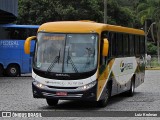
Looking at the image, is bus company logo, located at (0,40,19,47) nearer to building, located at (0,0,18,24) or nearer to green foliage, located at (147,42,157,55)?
building, located at (0,0,18,24)

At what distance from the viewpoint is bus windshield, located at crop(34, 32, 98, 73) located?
1542 cm

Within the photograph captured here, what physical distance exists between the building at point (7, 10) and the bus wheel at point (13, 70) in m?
3.86

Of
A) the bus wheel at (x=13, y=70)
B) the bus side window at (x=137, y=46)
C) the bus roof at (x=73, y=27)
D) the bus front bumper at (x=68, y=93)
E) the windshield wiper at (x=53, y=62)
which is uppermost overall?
the bus roof at (x=73, y=27)

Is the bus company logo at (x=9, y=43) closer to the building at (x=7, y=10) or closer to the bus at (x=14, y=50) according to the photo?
the bus at (x=14, y=50)

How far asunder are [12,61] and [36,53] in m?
20.8

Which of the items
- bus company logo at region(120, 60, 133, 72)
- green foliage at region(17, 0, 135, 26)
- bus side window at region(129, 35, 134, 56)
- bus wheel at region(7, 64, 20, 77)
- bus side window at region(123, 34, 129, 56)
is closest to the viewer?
bus company logo at region(120, 60, 133, 72)

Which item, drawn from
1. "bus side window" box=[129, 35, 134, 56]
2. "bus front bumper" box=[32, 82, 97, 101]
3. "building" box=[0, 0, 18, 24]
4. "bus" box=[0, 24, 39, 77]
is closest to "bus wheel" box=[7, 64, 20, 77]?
"bus" box=[0, 24, 39, 77]

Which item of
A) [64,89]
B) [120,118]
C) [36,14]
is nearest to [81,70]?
[64,89]

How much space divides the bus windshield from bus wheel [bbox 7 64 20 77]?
2077 centimetres

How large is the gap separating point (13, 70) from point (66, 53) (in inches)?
846

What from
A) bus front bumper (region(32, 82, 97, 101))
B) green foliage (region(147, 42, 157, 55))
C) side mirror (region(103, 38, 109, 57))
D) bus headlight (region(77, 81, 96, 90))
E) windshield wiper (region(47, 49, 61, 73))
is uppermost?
side mirror (region(103, 38, 109, 57))

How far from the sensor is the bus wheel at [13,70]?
3647 cm

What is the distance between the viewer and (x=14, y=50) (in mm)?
35938

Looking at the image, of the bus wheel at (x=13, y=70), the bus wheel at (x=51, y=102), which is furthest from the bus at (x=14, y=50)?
the bus wheel at (x=51, y=102)
